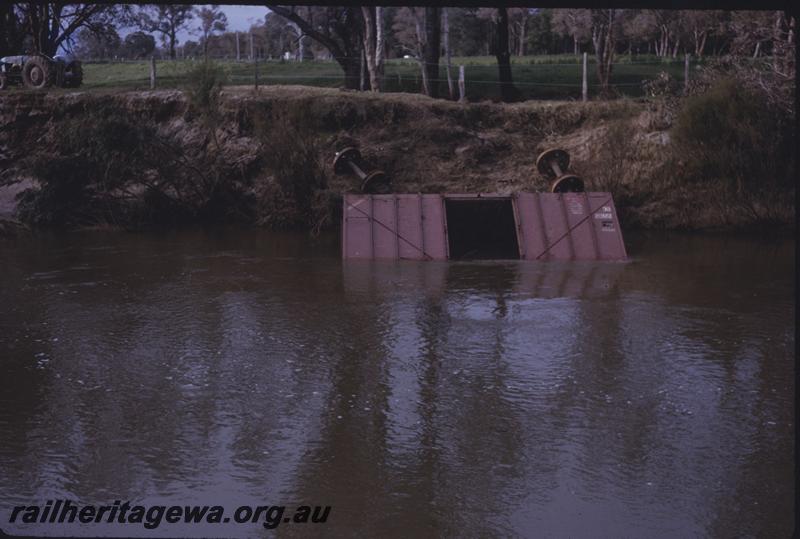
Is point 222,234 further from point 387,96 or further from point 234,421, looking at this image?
point 234,421

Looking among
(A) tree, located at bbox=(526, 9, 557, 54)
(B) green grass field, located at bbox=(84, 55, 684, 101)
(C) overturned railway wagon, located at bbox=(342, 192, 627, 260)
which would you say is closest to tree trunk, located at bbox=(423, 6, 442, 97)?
(B) green grass field, located at bbox=(84, 55, 684, 101)

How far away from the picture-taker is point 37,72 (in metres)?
31.2

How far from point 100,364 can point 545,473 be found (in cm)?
584

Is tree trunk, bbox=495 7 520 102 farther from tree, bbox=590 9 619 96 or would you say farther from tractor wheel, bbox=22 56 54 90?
tractor wheel, bbox=22 56 54 90

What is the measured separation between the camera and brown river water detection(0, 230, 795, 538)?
24.3 ft

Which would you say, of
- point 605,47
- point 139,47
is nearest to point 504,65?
point 605,47

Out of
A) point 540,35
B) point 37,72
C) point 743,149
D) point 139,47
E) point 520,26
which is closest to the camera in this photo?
point 743,149

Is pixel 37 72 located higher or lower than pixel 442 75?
higher

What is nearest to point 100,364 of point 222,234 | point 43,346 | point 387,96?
point 43,346

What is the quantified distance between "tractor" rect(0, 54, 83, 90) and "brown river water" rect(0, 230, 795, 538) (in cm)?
1628

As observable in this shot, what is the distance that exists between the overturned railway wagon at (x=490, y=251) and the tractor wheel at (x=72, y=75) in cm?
1720

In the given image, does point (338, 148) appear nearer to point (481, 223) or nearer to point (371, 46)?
point (481, 223)

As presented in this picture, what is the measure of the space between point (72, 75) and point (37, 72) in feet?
4.84

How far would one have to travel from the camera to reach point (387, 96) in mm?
27141
